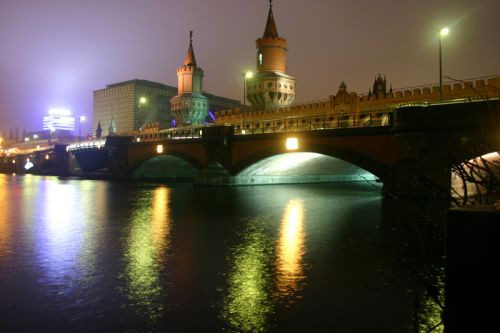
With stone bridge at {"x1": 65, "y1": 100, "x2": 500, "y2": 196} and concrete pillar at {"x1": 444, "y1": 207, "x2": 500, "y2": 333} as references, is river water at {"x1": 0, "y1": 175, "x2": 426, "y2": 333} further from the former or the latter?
stone bridge at {"x1": 65, "y1": 100, "x2": 500, "y2": 196}

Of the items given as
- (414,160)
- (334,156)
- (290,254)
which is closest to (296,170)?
(334,156)

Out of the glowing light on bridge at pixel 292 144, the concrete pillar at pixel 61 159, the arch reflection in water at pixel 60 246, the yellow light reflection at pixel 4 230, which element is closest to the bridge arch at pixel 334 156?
the glowing light on bridge at pixel 292 144

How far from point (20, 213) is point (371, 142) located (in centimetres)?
1957

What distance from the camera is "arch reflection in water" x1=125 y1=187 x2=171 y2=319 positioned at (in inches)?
300

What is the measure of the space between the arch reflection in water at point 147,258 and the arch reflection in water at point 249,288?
4.13 feet

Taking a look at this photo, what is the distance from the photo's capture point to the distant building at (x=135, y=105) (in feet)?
408

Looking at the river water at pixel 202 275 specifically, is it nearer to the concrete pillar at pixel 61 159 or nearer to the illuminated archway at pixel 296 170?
the illuminated archway at pixel 296 170

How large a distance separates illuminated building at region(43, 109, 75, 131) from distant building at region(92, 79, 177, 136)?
24.7 metres

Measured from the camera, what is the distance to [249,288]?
8.30m

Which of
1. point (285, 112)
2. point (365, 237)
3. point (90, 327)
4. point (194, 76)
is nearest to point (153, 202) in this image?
point (365, 237)

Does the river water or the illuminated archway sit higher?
the illuminated archway

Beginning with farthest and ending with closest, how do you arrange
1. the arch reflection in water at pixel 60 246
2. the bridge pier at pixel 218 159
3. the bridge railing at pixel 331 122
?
the bridge pier at pixel 218 159
the bridge railing at pixel 331 122
the arch reflection in water at pixel 60 246

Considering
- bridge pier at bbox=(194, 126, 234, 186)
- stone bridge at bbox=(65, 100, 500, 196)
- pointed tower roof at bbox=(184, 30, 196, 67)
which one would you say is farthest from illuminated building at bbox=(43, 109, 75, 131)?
bridge pier at bbox=(194, 126, 234, 186)

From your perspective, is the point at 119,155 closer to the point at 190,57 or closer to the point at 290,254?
the point at 190,57
